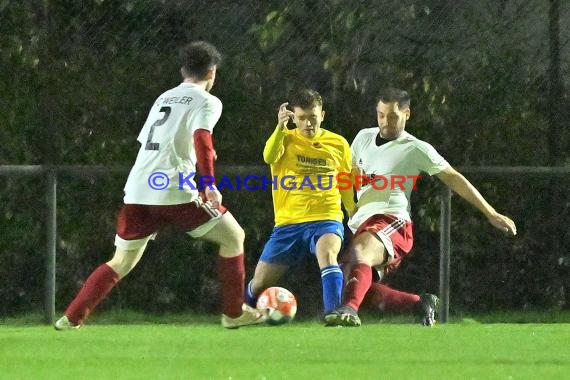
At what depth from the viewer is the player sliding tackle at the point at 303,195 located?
9.76 meters

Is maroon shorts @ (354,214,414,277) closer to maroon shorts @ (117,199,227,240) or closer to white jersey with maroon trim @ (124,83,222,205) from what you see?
maroon shorts @ (117,199,227,240)

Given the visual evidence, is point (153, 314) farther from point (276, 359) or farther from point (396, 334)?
point (276, 359)

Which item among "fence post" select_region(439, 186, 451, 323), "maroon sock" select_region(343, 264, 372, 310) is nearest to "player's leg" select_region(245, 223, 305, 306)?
"maroon sock" select_region(343, 264, 372, 310)

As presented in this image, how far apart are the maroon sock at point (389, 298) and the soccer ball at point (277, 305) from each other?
0.64 metres

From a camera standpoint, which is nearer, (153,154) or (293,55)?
(153,154)

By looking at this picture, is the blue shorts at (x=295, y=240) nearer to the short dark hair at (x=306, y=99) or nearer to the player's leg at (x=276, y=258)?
the player's leg at (x=276, y=258)

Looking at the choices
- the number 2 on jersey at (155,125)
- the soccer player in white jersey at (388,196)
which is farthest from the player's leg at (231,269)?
the soccer player in white jersey at (388,196)

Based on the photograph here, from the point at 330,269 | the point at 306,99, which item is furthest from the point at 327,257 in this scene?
the point at 306,99

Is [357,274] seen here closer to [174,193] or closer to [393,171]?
[393,171]

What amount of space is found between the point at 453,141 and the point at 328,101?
0.87m

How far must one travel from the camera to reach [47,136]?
34.0 feet

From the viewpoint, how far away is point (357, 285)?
9.45m

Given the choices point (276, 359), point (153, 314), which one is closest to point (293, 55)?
point (153, 314)

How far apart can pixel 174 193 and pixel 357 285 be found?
1.40 m
